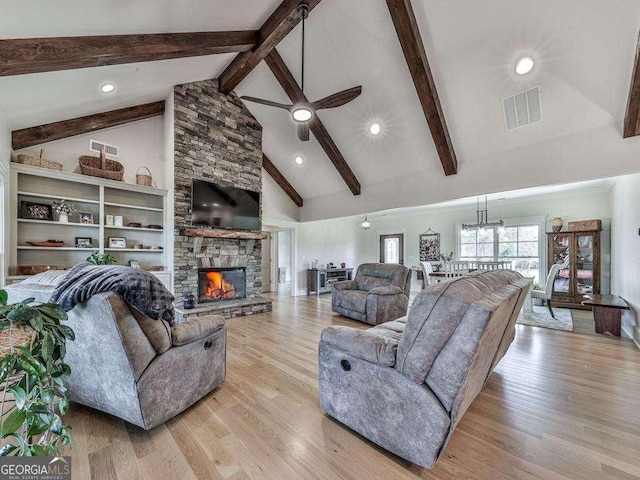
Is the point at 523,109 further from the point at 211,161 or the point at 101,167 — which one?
the point at 101,167

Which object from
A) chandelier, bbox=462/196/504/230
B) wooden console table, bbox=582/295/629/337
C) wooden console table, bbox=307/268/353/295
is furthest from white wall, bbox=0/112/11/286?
chandelier, bbox=462/196/504/230

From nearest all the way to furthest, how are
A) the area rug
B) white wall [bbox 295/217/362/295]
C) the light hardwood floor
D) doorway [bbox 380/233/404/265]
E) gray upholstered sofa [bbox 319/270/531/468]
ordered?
gray upholstered sofa [bbox 319/270/531/468], the light hardwood floor, the area rug, white wall [bbox 295/217/362/295], doorway [bbox 380/233/404/265]

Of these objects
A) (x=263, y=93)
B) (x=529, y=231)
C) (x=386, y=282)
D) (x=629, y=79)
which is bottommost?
(x=386, y=282)

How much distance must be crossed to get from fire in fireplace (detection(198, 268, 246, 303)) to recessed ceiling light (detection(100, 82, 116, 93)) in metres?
2.99

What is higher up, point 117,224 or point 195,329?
point 117,224

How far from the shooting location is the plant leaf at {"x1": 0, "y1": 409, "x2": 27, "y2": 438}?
88cm

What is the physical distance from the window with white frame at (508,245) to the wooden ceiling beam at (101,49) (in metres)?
7.05

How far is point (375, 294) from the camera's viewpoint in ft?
14.8

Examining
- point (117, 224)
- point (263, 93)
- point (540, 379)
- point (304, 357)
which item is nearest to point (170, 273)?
point (117, 224)

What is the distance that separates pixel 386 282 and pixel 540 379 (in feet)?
8.54

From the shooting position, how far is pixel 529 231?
679 cm

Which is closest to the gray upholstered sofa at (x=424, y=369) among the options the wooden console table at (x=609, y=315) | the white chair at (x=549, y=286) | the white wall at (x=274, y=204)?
the wooden console table at (x=609, y=315)

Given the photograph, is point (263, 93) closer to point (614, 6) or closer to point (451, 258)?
point (614, 6)

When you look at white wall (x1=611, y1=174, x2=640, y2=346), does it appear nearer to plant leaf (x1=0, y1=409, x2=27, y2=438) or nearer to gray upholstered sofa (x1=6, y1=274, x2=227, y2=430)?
gray upholstered sofa (x1=6, y1=274, x2=227, y2=430)
